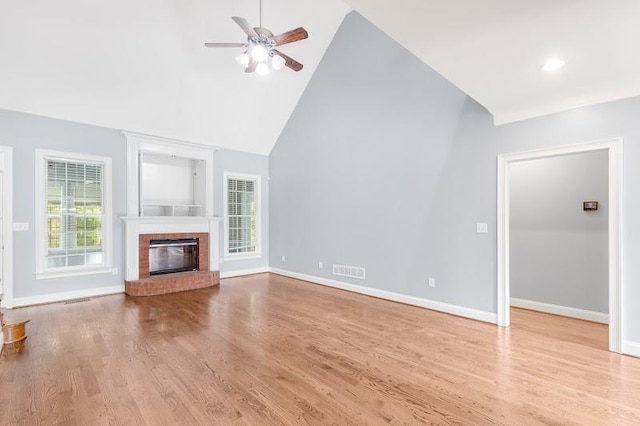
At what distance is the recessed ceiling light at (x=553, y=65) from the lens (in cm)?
248

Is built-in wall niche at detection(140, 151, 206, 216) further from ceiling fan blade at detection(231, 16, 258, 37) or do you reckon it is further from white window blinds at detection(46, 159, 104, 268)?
ceiling fan blade at detection(231, 16, 258, 37)

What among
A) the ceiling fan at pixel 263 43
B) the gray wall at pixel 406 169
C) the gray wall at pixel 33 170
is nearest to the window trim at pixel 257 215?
the gray wall at pixel 406 169

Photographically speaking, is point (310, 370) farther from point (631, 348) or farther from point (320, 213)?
point (320, 213)

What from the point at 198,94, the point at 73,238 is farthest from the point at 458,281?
the point at 73,238

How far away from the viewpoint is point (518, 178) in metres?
4.68

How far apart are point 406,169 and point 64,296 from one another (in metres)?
5.98

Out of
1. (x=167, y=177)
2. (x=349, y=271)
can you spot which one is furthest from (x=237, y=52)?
(x=349, y=271)

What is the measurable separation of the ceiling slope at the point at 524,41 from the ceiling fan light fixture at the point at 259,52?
1.80 metres

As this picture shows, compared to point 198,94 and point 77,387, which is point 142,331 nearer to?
point 77,387

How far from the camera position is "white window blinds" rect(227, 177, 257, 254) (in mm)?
7090

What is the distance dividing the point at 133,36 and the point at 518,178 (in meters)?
6.19

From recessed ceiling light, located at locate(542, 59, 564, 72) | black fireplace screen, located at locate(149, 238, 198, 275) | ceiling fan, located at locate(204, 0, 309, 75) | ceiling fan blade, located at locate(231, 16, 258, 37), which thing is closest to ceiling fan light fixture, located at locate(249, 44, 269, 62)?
ceiling fan, located at locate(204, 0, 309, 75)

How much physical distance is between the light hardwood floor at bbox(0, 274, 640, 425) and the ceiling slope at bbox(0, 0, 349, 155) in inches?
131

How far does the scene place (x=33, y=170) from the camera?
4.65 m
